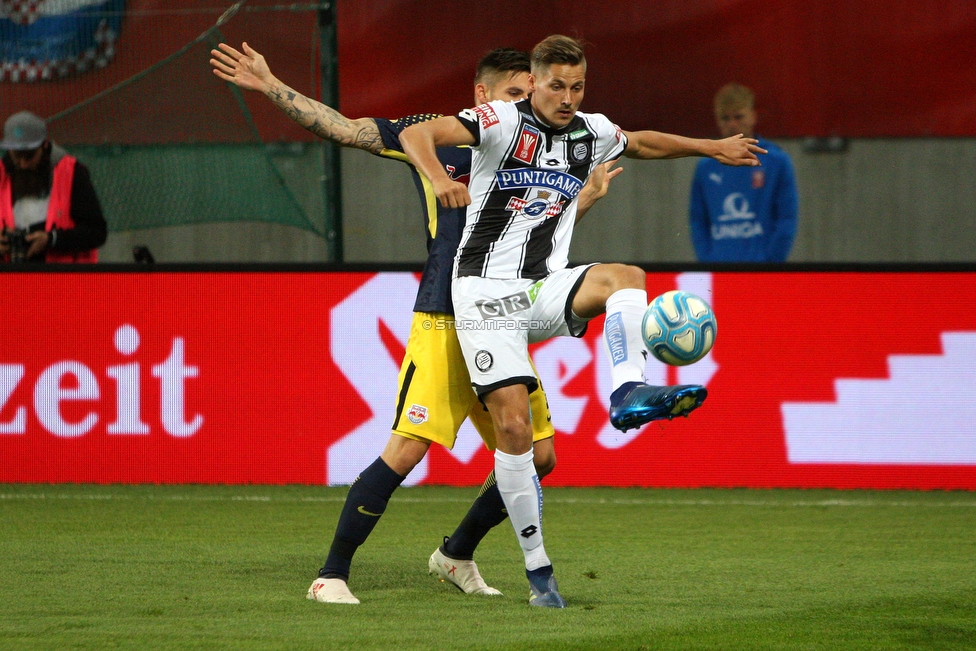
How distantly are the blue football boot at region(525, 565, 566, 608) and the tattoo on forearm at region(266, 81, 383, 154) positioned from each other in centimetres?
166

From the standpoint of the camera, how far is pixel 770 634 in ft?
14.0

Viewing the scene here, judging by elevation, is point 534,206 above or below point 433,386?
above

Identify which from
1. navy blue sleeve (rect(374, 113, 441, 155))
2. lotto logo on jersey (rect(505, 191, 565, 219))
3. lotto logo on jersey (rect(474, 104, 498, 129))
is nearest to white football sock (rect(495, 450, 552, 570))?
lotto logo on jersey (rect(505, 191, 565, 219))

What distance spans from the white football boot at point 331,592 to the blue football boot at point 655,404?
122cm

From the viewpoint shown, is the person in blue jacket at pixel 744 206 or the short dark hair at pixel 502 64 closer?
the short dark hair at pixel 502 64

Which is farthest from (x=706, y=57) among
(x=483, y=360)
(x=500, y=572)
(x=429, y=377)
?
(x=483, y=360)

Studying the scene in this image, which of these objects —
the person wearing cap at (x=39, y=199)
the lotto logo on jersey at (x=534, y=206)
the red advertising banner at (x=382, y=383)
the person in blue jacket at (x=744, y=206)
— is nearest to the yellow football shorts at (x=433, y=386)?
the lotto logo on jersey at (x=534, y=206)

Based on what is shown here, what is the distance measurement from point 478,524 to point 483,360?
2.61 feet

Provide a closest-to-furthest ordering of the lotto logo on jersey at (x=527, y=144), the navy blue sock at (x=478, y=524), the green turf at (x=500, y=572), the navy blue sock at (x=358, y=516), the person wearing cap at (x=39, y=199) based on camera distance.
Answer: the green turf at (x=500, y=572) < the lotto logo on jersey at (x=527, y=144) < the navy blue sock at (x=358, y=516) < the navy blue sock at (x=478, y=524) < the person wearing cap at (x=39, y=199)

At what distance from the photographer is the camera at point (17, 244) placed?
8273 millimetres

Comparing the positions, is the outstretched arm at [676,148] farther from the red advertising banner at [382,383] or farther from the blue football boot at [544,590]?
the red advertising banner at [382,383]

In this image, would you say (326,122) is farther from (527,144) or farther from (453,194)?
(453,194)

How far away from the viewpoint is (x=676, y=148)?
5.27 meters

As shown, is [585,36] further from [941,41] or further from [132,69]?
[132,69]
